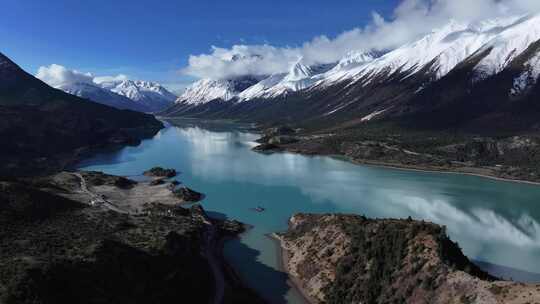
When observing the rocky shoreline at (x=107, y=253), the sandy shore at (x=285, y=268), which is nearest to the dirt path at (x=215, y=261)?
the rocky shoreline at (x=107, y=253)

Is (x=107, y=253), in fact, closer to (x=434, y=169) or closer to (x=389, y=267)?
(x=389, y=267)

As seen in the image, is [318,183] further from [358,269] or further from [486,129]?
[486,129]

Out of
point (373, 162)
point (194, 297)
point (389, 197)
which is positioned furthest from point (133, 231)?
point (373, 162)

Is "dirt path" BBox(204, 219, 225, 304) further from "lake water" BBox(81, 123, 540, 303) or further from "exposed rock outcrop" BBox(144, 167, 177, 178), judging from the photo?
"exposed rock outcrop" BBox(144, 167, 177, 178)

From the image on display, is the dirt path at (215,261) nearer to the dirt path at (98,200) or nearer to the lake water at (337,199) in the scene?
the lake water at (337,199)

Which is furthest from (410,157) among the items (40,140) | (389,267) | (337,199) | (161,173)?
(40,140)

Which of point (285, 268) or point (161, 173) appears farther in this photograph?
point (161, 173)

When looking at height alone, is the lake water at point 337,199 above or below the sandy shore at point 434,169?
below
